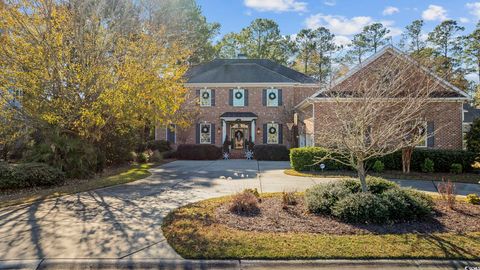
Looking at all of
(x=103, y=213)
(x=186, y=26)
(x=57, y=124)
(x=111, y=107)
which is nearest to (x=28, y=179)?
(x=57, y=124)

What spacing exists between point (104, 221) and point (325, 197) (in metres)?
4.78

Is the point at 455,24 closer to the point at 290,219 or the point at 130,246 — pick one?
the point at 290,219

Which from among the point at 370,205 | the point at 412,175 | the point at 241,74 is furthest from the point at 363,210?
the point at 241,74

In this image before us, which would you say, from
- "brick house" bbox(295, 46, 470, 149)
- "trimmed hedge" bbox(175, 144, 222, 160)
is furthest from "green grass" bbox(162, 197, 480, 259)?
"trimmed hedge" bbox(175, 144, 222, 160)

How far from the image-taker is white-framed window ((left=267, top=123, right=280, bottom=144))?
23.8m

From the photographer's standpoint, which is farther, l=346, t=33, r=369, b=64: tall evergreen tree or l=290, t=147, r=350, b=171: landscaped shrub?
l=346, t=33, r=369, b=64: tall evergreen tree

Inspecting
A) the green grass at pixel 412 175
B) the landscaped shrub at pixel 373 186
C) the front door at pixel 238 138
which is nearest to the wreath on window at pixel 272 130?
the front door at pixel 238 138

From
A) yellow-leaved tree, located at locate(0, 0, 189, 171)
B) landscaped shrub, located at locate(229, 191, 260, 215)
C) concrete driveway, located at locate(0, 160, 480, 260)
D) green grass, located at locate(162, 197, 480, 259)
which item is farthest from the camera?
yellow-leaved tree, located at locate(0, 0, 189, 171)

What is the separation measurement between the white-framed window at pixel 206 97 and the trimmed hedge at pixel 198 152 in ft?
14.0

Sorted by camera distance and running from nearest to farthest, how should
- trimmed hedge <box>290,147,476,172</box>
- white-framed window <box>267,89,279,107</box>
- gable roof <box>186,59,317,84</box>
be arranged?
trimmed hedge <box>290,147,476,172</box> < white-framed window <box>267,89,279,107</box> < gable roof <box>186,59,317,84</box>

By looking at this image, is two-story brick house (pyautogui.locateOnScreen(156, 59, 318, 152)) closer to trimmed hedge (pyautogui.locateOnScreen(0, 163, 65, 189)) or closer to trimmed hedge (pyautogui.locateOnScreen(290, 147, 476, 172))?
trimmed hedge (pyautogui.locateOnScreen(290, 147, 476, 172))

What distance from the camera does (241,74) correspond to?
986 inches

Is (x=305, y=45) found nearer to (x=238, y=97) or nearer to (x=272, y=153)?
(x=238, y=97)

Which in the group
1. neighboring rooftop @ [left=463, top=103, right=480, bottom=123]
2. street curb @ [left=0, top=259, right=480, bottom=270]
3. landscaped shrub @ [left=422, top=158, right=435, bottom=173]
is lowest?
street curb @ [left=0, top=259, right=480, bottom=270]
